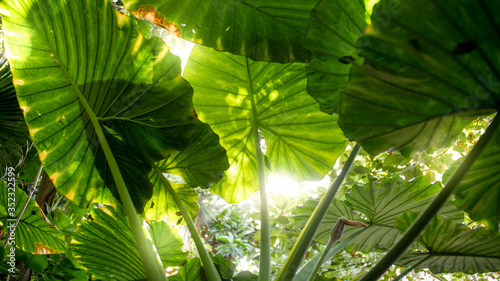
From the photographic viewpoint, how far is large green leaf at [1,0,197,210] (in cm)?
65

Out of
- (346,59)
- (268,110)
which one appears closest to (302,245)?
(346,59)

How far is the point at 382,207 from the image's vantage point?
3.39 ft

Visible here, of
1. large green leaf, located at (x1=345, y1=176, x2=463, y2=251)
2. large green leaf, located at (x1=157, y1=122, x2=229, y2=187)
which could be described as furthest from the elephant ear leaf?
large green leaf, located at (x1=345, y1=176, x2=463, y2=251)

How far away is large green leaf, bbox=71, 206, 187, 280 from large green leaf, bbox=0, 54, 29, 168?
624 mm

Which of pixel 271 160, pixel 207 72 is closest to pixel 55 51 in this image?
pixel 207 72

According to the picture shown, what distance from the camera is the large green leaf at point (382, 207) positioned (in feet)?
3.18

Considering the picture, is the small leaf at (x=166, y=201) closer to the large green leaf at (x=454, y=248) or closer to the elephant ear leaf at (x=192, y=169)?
the elephant ear leaf at (x=192, y=169)

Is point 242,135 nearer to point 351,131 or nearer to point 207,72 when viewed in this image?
point 207,72

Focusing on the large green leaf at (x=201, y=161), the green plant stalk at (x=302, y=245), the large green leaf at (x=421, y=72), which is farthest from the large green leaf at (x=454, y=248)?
the large green leaf at (x=201, y=161)

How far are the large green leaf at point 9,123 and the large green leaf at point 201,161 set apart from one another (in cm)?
70

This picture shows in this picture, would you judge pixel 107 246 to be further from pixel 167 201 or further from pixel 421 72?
pixel 421 72

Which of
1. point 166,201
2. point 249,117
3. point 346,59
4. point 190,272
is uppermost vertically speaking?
point 249,117

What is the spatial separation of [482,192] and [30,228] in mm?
1501

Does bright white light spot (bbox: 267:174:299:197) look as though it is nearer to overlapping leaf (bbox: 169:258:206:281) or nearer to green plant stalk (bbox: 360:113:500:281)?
overlapping leaf (bbox: 169:258:206:281)
